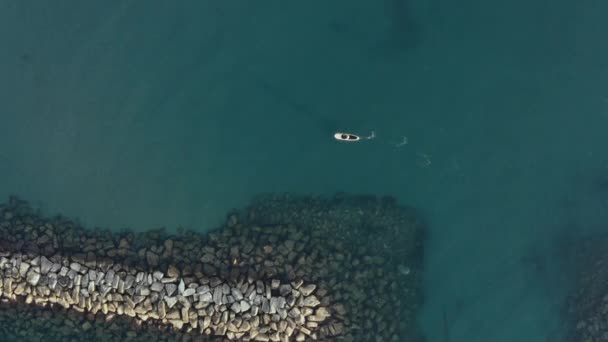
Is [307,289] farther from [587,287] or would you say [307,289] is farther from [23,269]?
[23,269]

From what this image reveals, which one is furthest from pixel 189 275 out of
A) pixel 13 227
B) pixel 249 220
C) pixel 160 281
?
pixel 13 227

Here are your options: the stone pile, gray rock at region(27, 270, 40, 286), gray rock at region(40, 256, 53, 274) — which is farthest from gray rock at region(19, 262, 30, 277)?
the stone pile

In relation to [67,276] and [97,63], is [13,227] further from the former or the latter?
[97,63]

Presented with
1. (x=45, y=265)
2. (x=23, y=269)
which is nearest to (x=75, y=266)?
(x=45, y=265)

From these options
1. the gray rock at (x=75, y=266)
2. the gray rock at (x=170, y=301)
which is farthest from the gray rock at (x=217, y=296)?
the gray rock at (x=75, y=266)

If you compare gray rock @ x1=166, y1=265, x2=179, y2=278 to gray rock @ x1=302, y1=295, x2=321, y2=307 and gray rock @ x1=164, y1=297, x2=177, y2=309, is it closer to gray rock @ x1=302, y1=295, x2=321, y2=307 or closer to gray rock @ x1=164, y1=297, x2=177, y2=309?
gray rock @ x1=164, y1=297, x2=177, y2=309

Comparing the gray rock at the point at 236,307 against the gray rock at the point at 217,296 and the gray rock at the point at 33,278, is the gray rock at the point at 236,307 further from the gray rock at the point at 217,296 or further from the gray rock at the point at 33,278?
the gray rock at the point at 33,278
